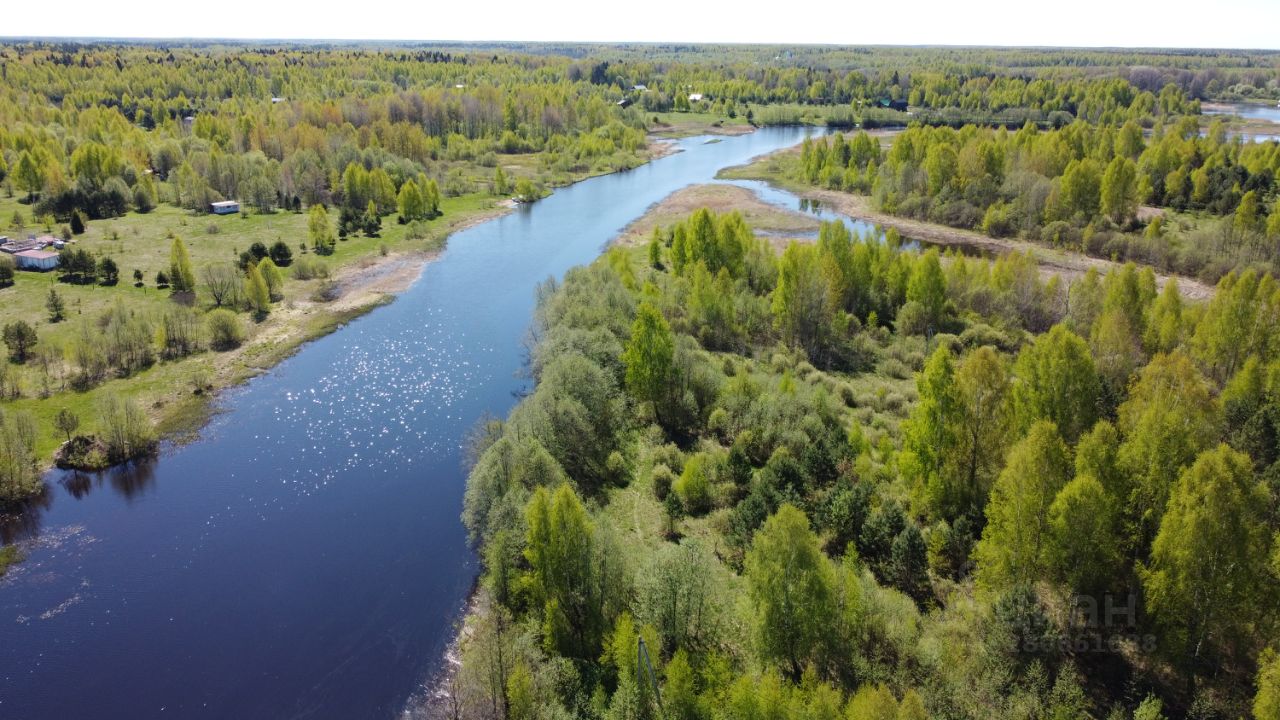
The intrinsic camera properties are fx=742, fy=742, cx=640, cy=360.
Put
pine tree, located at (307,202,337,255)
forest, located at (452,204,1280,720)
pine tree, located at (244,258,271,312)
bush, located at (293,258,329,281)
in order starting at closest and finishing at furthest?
forest, located at (452,204,1280,720)
pine tree, located at (244,258,271,312)
bush, located at (293,258,329,281)
pine tree, located at (307,202,337,255)

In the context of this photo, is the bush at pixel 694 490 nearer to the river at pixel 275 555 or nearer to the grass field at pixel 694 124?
the river at pixel 275 555

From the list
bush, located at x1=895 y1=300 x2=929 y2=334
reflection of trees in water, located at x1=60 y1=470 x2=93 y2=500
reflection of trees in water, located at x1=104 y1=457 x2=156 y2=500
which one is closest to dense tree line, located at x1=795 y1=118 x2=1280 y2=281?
bush, located at x1=895 y1=300 x2=929 y2=334

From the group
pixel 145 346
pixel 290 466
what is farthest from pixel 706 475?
pixel 145 346

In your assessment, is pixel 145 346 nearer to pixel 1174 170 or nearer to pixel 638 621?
pixel 638 621

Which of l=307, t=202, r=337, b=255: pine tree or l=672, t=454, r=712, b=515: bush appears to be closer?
l=672, t=454, r=712, b=515: bush

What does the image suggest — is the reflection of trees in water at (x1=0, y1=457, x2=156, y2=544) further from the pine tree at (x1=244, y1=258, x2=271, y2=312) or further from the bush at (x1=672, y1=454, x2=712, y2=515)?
the bush at (x1=672, y1=454, x2=712, y2=515)

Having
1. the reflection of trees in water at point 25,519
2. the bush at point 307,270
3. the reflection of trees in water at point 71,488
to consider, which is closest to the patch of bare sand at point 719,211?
the bush at point 307,270
